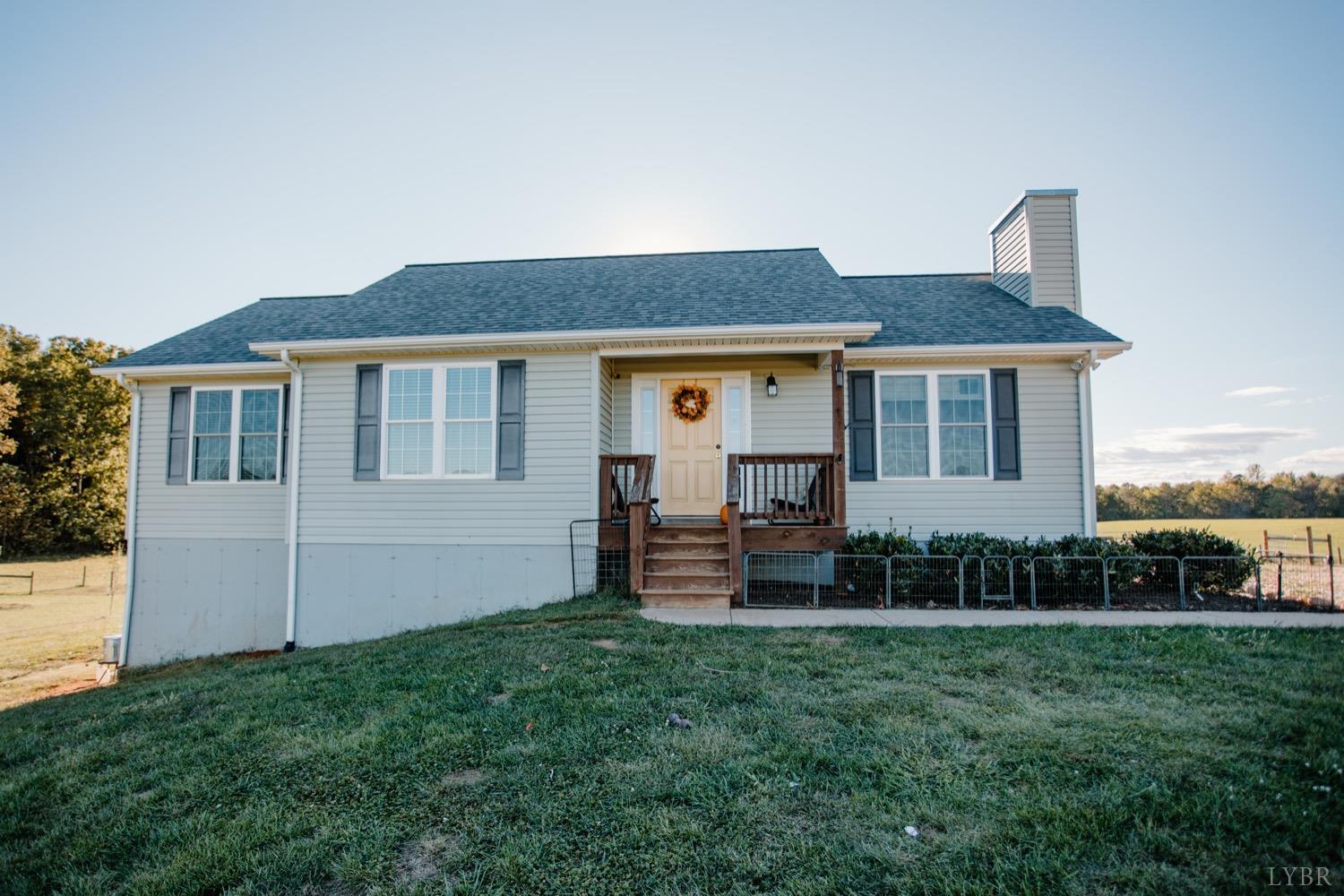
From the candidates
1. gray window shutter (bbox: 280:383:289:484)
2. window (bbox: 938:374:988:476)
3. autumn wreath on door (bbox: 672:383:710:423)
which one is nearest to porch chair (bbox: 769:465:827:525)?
autumn wreath on door (bbox: 672:383:710:423)

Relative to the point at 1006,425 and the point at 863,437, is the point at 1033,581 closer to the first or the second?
the point at 1006,425

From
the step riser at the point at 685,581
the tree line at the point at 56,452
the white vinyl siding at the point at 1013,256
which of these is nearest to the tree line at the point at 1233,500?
the white vinyl siding at the point at 1013,256

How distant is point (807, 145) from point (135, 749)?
42.1 ft

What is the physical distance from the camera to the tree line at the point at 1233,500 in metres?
26.2

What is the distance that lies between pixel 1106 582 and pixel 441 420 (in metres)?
8.93

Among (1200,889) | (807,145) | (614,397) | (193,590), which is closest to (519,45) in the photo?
(807,145)

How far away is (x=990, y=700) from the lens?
4098 mm

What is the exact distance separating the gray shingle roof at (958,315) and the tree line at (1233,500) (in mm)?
20203

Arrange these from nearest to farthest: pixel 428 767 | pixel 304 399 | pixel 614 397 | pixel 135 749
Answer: pixel 428 767
pixel 135 749
pixel 304 399
pixel 614 397

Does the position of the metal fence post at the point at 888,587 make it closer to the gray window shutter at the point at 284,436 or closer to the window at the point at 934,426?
the window at the point at 934,426

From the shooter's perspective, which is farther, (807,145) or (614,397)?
(807,145)

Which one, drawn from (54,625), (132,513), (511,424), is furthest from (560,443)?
(54,625)

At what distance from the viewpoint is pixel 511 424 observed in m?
9.00

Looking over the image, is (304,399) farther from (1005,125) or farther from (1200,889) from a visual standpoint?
(1005,125)
